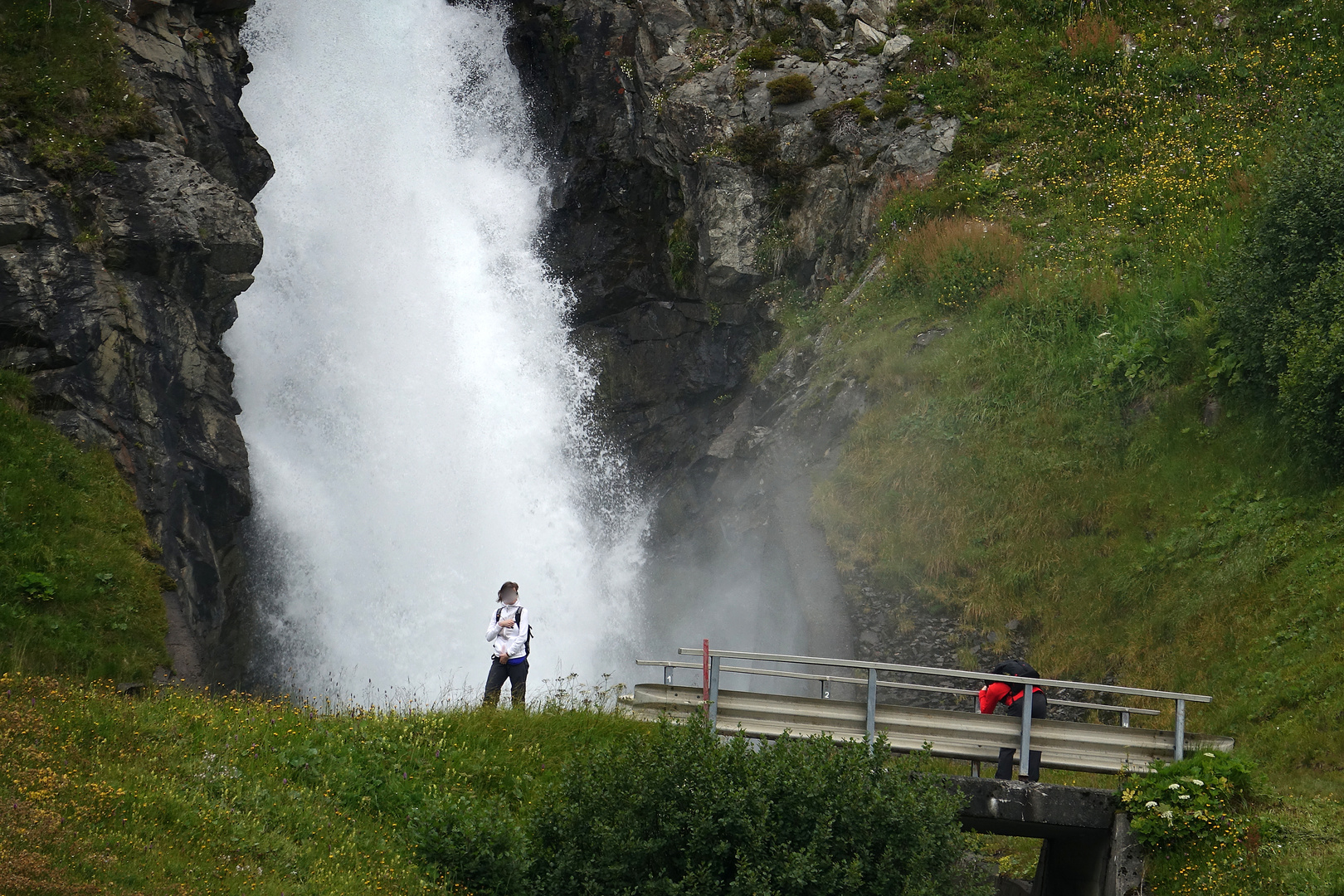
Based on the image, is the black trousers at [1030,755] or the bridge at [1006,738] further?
the black trousers at [1030,755]

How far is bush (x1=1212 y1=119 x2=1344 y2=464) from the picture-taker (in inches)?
564

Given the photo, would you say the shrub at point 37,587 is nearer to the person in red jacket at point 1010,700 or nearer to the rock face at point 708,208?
the rock face at point 708,208

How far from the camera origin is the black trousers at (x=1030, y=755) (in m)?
10.9

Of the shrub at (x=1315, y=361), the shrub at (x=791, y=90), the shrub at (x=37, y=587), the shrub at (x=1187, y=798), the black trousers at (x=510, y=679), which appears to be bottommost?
the shrub at (x=1187, y=798)

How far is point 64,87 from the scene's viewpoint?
19.9 m

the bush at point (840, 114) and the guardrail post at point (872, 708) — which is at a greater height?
the bush at point (840, 114)

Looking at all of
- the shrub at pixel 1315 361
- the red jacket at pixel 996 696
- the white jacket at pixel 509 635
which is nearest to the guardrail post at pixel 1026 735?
the red jacket at pixel 996 696

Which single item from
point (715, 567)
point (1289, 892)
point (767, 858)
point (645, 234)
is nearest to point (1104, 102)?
point (645, 234)

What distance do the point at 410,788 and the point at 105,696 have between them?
306 cm

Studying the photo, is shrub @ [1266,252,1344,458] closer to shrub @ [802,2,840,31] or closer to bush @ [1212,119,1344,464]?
bush @ [1212,119,1344,464]

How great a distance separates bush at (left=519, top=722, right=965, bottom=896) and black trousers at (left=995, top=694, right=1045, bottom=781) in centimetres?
287

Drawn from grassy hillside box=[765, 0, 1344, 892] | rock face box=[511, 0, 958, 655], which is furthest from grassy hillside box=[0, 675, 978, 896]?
rock face box=[511, 0, 958, 655]

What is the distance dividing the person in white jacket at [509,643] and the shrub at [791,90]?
18557 millimetres

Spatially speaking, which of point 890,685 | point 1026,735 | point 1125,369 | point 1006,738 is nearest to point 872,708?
point 890,685
